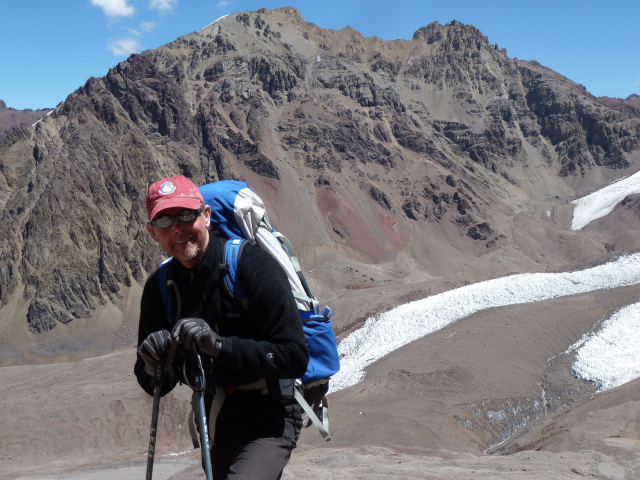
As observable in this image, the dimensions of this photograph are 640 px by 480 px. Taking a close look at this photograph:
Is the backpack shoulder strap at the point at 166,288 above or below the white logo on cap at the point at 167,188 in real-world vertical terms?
below

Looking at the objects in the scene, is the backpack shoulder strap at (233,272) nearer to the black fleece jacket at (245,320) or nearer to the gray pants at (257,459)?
the black fleece jacket at (245,320)

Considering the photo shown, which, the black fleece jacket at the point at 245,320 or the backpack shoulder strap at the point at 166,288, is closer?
the black fleece jacket at the point at 245,320

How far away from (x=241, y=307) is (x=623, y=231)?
65146 millimetres

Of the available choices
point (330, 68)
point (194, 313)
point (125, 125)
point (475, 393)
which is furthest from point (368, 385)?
point (330, 68)

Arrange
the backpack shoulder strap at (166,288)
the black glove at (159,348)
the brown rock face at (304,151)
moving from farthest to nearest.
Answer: the brown rock face at (304,151)
the backpack shoulder strap at (166,288)
the black glove at (159,348)

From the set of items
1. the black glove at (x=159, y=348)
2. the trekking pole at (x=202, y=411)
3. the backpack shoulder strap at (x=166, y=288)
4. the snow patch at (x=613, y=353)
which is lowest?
the snow patch at (x=613, y=353)

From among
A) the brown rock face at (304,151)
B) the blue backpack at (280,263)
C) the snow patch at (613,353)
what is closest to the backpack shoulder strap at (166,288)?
the blue backpack at (280,263)

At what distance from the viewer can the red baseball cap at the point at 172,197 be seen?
9.39 feet

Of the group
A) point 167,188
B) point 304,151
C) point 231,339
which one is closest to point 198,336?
point 231,339

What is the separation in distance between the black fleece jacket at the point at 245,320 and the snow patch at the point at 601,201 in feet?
226

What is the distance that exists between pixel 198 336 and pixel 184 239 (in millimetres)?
563

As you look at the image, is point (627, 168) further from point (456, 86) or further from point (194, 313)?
point (194, 313)

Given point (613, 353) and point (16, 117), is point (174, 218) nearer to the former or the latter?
point (613, 353)

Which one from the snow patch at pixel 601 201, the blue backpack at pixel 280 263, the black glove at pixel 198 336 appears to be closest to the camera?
the black glove at pixel 198 336
